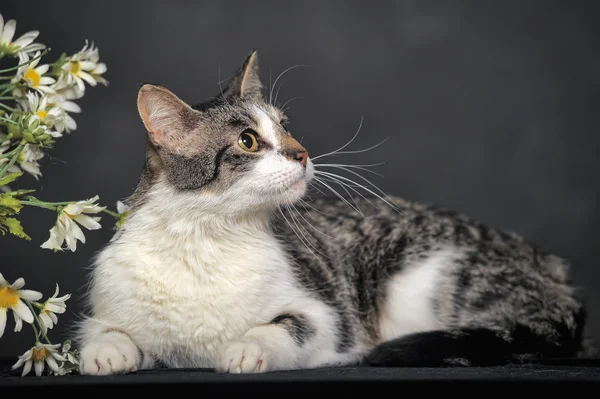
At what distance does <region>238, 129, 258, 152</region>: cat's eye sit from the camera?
3598mm

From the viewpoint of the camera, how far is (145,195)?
12.2 feet

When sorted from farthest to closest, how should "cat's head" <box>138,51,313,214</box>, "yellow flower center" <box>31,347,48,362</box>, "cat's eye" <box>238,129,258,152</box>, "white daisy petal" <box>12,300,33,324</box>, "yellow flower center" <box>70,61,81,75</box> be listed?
"cat's eye" <box>238,129,258,152</box> → "cat's head" <box>138,51,313,214</box> → "yellow flower center" <box>70,61,81,75</box> → "yellow flower center" <box>31,347,48,362</box> → "white daisy petal" <box>12,300,33,324</box>

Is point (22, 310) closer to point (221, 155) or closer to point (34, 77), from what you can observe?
point (34, 77)

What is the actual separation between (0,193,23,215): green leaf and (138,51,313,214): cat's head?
2.76ft

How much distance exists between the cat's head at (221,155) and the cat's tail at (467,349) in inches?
32.4

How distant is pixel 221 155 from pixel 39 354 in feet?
3.69

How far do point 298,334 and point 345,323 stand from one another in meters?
0.51

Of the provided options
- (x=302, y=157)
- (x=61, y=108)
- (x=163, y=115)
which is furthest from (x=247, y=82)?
(x=61, y=108)

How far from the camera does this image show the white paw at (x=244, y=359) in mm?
3244

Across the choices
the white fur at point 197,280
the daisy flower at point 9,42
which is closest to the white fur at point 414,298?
the white fur at point 197,280

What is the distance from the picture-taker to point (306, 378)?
2.99 metres

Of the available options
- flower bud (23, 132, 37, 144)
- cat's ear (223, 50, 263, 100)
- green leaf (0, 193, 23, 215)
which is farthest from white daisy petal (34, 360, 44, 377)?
cat's ear (223, 50, 263, 100)

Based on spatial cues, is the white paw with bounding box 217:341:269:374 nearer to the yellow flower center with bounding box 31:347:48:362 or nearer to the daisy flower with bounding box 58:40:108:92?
the yellow flower center with bounding box 31:347:48:362

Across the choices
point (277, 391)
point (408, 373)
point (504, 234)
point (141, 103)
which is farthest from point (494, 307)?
point (141, 103)
